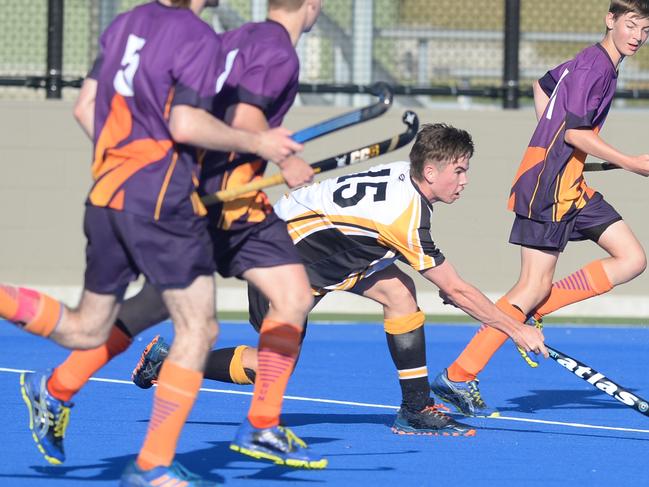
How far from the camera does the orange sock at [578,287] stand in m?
6.66

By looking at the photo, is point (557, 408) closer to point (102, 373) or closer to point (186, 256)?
point (102, 373)

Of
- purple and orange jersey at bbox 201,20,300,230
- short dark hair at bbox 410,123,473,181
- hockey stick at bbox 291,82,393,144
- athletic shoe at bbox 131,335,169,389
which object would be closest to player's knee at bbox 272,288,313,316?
purple and orange jersey at bbox 201,20,300,230

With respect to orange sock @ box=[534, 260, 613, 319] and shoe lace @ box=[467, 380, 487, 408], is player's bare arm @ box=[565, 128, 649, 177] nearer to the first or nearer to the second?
orange sock @ box=[534, 260, 613, 319]

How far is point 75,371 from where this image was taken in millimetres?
4789

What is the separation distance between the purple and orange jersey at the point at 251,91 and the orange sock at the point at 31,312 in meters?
0.64

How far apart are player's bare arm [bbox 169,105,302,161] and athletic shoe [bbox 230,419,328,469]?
100cm

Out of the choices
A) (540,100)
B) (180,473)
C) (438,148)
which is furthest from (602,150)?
(180,473)

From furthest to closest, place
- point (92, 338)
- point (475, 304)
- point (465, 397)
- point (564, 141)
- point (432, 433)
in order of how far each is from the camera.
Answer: point (564, 141), point (465, 397), point (432, 433), point (475, 304), point (92, 338)

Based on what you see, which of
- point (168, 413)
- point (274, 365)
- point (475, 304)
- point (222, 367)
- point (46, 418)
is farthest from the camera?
point (222, 367)

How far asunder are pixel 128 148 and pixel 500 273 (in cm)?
629

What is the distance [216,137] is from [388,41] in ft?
22.7

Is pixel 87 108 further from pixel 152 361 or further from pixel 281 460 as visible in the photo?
pixel 152 361

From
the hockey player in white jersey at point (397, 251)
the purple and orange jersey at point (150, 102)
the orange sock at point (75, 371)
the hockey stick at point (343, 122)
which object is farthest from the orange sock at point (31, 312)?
the hockey player in white jersey at point (397, 251)

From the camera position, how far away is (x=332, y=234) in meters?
5.65
